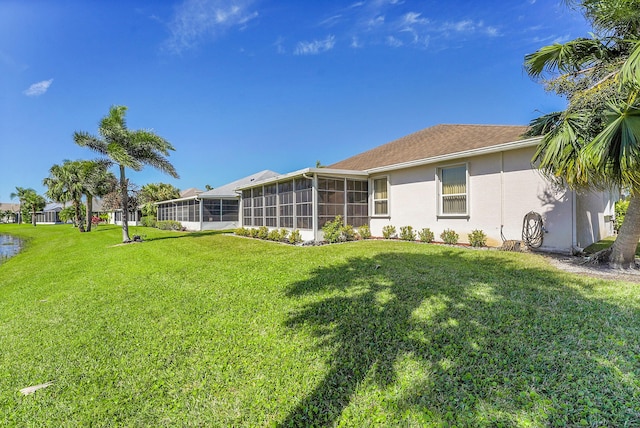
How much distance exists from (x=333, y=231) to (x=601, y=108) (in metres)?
8.39

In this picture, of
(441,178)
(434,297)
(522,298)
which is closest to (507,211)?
(441,178)

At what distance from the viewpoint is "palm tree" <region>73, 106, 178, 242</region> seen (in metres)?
15.3

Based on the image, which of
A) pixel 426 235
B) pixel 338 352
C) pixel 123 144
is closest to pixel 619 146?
pixel 426 235

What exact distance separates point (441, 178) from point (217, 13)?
33.6 ft

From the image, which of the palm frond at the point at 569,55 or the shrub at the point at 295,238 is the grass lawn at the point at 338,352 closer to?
the palm frond at the point at 569,55

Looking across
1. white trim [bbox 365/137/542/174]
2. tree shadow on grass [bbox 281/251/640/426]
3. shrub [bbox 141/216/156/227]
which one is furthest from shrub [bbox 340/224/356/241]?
shrub [bbox 141/216/156/227]

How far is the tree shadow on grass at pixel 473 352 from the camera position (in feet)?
7.46

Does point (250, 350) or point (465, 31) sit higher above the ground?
point (465, 31)

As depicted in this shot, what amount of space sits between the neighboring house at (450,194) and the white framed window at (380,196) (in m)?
0.05

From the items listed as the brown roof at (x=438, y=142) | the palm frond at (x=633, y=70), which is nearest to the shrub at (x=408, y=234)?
the brown roof at (x=438, y=142)

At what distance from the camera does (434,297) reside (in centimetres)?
449

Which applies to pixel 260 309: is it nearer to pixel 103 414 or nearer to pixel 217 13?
pixel 103 414

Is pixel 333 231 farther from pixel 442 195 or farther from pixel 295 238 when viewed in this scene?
pixel 442 195

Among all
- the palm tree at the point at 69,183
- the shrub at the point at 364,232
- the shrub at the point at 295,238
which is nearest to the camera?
the shrub at the point at 295,238
